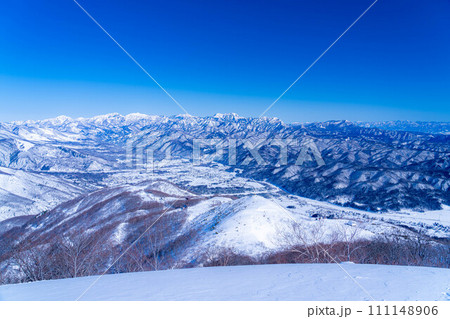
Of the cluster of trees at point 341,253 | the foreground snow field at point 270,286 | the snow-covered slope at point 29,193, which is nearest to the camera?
the foreground snow field at point 270,286

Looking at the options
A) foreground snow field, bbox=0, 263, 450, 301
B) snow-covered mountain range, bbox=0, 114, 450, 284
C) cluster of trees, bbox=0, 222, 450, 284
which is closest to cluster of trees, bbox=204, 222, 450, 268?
cluster of trees, bbox=0, 222, 450, 284

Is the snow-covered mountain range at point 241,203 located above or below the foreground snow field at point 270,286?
below

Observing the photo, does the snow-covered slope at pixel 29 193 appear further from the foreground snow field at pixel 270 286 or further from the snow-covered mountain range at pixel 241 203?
the foreground snow field at pixel 270 286

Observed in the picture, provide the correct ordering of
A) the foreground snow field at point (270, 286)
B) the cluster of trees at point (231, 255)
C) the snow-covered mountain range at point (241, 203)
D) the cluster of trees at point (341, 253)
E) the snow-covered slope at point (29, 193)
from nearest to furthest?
the foreground snow field at point (270, 286) → the cluster of trees at point (231, 255) → the cluster of trees at point (341, 253) → the snow-covered mountain range at point (241, 203) → the snow-covered slope at point (29, 193)

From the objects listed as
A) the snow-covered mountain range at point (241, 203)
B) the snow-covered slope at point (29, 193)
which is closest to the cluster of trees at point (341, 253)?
the snow-covered mountain range at point (241, 203)

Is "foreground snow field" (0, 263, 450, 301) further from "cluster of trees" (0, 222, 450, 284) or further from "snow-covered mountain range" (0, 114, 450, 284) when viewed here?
"snow-covered mountain range" (0, 114, 450, 284)

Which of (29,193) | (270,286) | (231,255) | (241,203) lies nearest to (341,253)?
(231,255)

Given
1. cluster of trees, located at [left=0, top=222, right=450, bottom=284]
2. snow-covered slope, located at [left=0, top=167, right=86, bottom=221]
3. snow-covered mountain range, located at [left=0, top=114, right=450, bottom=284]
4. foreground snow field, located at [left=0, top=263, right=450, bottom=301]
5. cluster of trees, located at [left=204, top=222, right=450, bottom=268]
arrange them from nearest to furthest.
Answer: foreground snow field, located at [left=0, top=263, right=450, bottom=301] < cluster of trees, located at [left=0, top=222, right=450, bottom=284] < cluster of trees, located at [left=204, top=222, right=450, bottom=268] < snow-covered mountain range, located at [left=0, top=114, right=450, bottom=284] < snow-covered slope, located at [left=0, top=167, right=86, bottom=221]

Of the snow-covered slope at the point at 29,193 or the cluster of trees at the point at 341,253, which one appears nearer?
the cluster of trees at the point at 341,253
